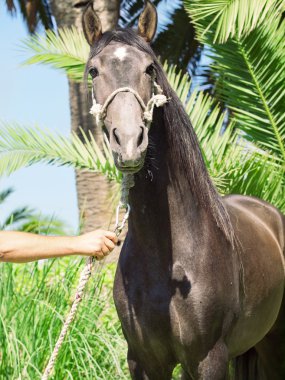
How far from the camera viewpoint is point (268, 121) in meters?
7.30

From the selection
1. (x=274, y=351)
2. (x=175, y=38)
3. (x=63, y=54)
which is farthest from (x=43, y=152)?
(x=175, y=38)

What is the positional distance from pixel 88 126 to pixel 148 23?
16.8 feet

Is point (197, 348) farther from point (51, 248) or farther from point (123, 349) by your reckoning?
point (123, 349)

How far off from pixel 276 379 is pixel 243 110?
315 centimetres

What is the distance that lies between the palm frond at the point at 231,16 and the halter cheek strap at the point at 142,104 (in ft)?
10.8

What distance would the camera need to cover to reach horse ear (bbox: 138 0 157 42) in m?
3.62

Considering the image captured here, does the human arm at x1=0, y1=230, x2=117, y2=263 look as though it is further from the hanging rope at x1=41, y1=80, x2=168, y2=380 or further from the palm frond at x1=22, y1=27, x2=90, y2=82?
the palm frond at x1=22, y1=27, x2=90, y2=82

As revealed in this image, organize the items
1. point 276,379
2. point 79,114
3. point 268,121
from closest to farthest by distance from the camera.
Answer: point 276,379 → point 268,121 → point 79,114

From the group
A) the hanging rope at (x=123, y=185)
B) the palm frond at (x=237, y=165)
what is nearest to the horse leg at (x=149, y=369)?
the hanging rope at (x=123, y=185)

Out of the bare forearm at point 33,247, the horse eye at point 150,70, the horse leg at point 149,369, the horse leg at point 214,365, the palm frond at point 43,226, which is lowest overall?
the palm frond at point 43,226

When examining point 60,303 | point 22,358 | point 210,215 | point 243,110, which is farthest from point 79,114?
point 210,215

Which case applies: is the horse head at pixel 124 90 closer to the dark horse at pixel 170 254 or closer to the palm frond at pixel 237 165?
the dark horse at pixel 170 254

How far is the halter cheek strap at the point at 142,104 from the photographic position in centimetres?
322

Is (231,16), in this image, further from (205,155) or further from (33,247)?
(33,247)
